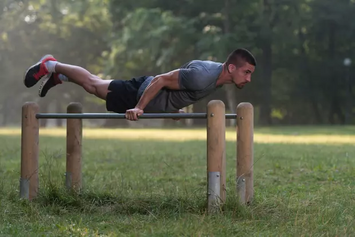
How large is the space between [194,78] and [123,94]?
2.76 feet

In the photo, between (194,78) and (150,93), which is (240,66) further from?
(150,93)

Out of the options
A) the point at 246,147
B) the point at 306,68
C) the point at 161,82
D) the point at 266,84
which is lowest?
the point at 246,147

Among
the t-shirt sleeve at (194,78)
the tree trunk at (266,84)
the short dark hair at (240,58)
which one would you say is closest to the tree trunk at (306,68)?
the tree trunk at (266,84)

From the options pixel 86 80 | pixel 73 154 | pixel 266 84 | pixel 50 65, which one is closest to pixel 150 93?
pixel 86 80

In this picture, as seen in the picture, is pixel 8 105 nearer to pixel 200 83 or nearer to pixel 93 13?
pixel 93 13

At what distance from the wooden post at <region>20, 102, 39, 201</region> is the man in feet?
1.53

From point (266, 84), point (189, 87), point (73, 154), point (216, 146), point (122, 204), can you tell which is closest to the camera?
point (216, 146)

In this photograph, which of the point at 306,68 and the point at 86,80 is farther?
the point at 306,68

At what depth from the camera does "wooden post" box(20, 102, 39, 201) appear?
496 centimetres

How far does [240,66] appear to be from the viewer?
15.8 ft

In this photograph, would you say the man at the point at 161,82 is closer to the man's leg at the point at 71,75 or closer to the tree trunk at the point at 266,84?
the man's leg at the point at 71,75

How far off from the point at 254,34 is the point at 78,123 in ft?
90.6

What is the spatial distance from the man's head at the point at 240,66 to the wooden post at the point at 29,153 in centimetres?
184

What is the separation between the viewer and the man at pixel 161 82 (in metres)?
4.79
